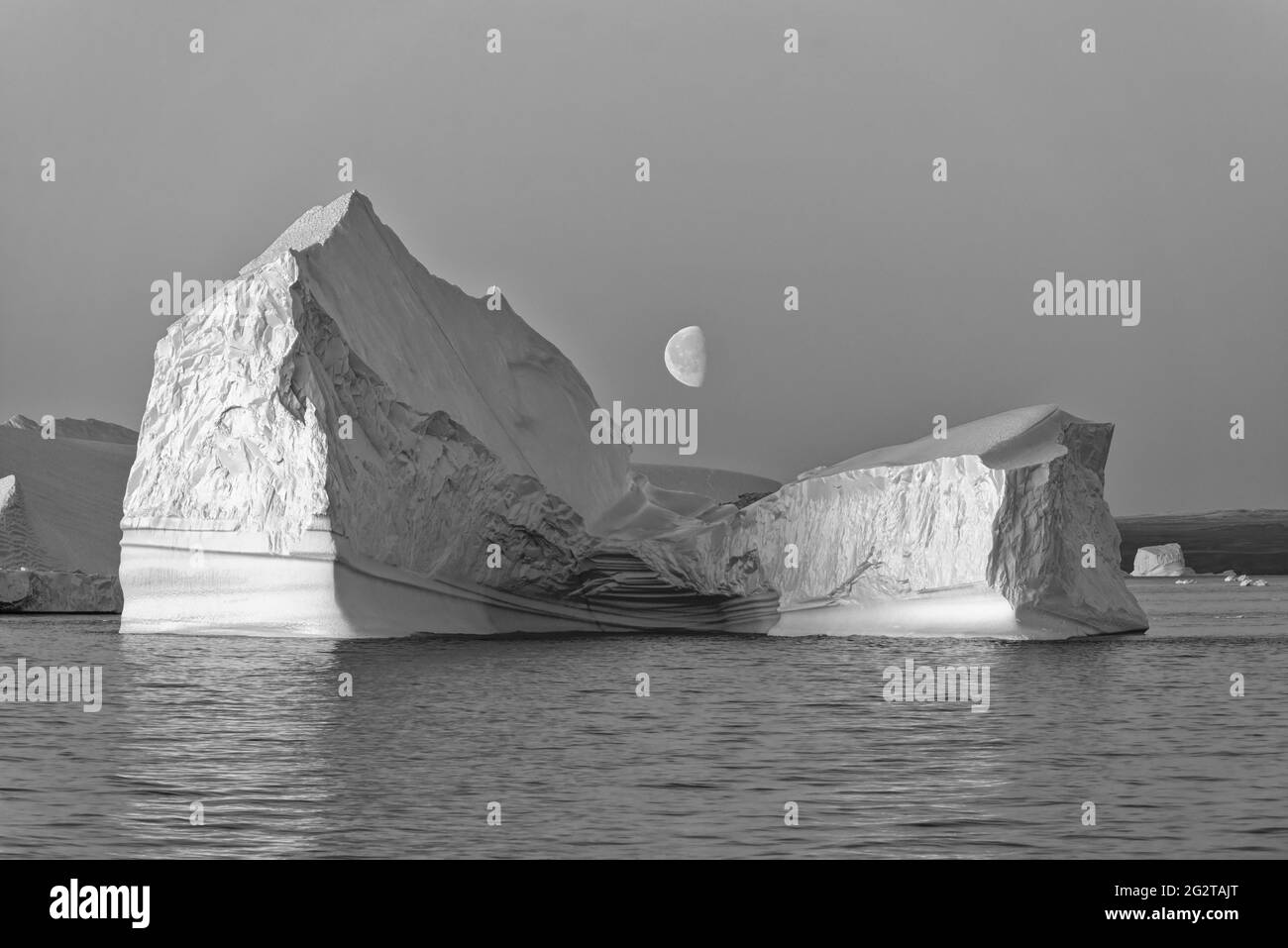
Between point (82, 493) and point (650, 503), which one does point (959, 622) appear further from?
point (82, 493)

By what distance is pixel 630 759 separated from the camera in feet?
43.4

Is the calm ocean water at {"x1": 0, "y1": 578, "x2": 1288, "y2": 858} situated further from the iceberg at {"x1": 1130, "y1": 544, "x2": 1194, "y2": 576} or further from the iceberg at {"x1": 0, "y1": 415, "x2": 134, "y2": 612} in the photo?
the iceberg at {"x1": 1130, "y1": 544, "x2": 1194, "y2": 576}

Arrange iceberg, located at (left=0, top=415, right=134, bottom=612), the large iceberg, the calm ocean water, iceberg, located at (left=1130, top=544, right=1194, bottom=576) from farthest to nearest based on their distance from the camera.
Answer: iceberg, located at (left=1130, top=544, right=1194, bottom=576) → iceberg, located at (left=0, top=415, right=134, bottom=612) → the large iceberg → the calm ocean water

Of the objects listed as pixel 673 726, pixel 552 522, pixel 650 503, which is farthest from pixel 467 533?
pixel 673 726

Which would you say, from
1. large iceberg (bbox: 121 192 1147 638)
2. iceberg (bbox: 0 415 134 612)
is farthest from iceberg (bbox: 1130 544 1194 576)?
large iceberg (bbox: 121 192 1147 638)

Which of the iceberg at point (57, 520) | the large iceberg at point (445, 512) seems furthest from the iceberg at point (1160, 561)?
A: the large iceberg at point (445, 512)

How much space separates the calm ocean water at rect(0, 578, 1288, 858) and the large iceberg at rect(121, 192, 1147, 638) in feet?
6.76

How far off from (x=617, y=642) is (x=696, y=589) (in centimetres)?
262

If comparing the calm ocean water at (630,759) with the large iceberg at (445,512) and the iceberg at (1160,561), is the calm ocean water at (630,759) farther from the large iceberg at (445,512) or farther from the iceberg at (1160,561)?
the iceberg at (1160,561)

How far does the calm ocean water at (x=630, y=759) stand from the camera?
9867 mm

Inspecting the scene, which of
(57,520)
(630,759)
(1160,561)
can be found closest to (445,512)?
(630,759)

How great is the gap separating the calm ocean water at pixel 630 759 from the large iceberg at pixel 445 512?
2061 mm

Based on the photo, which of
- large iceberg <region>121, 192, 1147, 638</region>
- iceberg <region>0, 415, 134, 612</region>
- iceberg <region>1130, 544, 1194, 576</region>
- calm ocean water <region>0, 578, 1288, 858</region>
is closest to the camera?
calm ocean water <region>0, 578, 1288, 858</region>

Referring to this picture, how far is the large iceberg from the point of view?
79.3 feet
